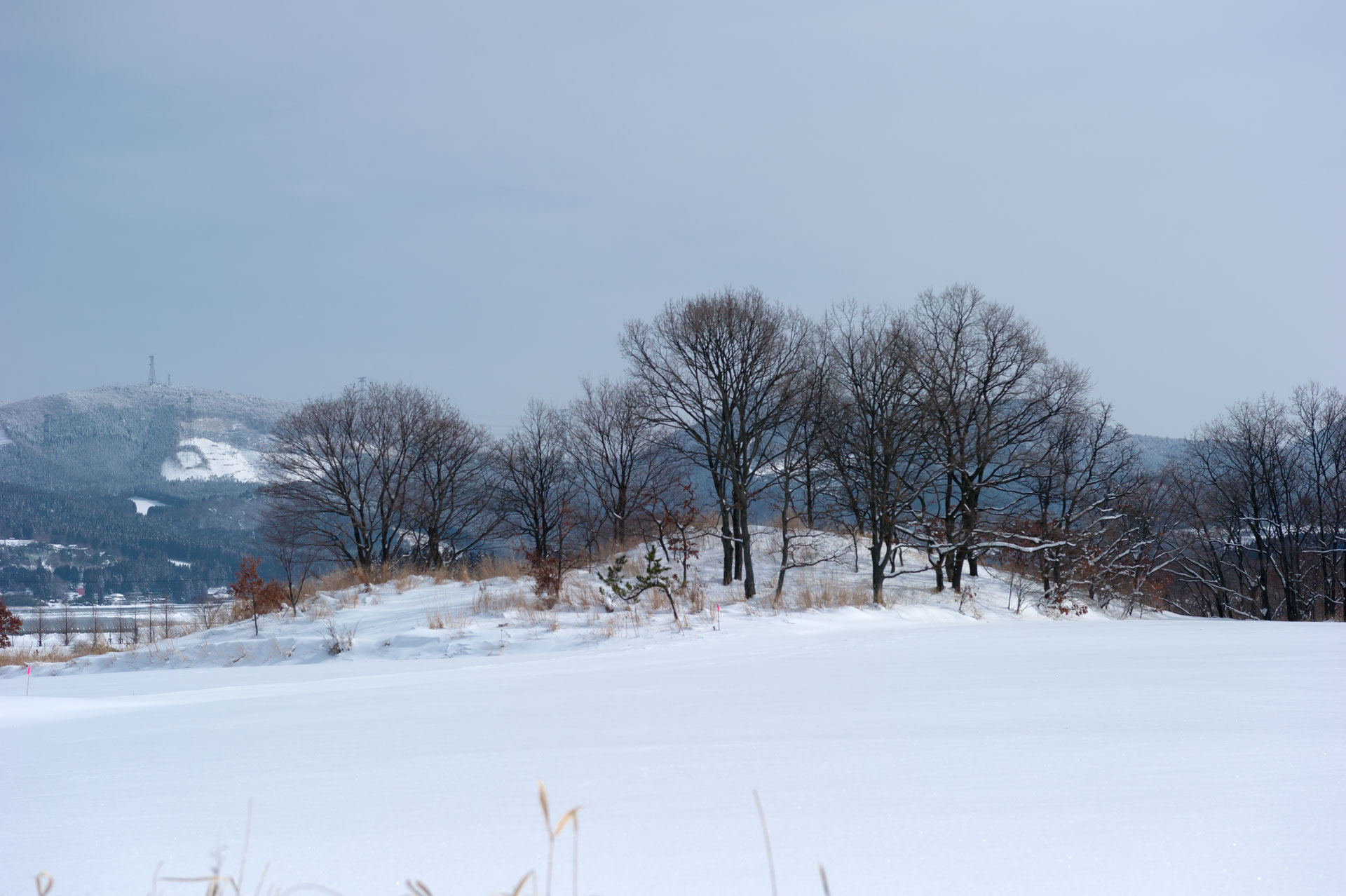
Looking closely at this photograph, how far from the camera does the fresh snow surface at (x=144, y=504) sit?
129562 mm

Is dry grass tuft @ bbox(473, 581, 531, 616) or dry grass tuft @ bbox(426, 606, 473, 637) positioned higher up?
dry grass tuft @ bbox(473, 581, 531, 616)

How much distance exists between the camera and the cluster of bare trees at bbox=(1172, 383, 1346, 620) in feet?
117

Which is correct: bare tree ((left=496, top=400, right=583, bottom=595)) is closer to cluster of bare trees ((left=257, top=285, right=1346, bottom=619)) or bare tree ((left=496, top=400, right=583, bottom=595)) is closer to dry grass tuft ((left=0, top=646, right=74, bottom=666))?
cluster of bare trees ((left=257, top=285, right=1346, bottom=619))

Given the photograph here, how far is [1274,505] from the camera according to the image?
36.9 m

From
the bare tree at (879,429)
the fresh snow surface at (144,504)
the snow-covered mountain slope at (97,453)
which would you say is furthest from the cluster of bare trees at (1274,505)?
the snow-covered mountain slope at (97,453)

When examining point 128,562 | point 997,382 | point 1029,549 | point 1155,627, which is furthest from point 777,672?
point 128,562

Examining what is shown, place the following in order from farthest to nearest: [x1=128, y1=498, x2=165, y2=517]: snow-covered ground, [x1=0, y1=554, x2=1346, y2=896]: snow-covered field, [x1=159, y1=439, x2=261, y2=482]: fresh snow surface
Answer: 1. [x1=159, y1=439, x2=261, y2=482]: fresh snow surface
2. [x1=128, y1=498, x2=165, y2=517]: snow-covered ground
3. [x1=0, y1=554, x2=1346, y2=896]: snow-covered field

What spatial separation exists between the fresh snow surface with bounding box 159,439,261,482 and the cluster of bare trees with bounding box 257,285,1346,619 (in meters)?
155

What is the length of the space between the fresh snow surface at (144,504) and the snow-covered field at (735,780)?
460 ft

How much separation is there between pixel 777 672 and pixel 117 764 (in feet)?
15.1

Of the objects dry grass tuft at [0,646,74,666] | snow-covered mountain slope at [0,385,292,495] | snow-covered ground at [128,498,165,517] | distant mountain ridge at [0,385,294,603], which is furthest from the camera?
snow-covered mountain slope at [0,385,292,495]

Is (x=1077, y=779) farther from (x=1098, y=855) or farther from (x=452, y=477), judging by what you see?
(x=452, y=477)

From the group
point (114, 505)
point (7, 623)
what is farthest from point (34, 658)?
point (114, 505)

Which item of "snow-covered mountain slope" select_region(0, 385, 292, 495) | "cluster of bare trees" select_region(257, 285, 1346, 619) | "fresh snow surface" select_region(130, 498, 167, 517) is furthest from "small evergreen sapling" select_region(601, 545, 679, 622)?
"snow-covered mountain slope" select_region(0, 385, 292, 495)
